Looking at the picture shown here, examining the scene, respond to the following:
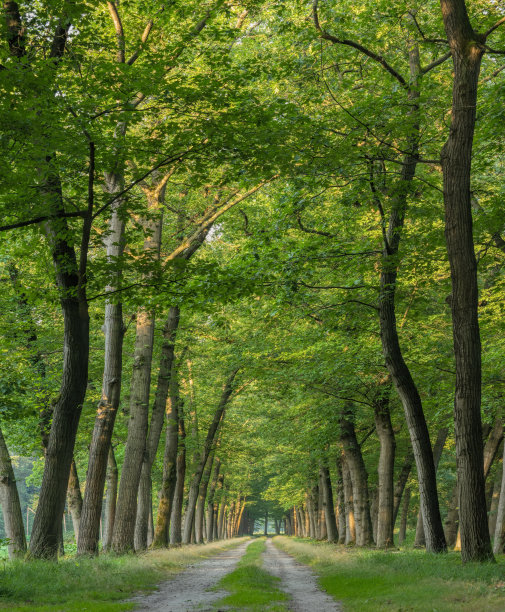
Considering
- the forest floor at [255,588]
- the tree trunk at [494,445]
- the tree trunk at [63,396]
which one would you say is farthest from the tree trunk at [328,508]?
the tree trunk at [63,396]

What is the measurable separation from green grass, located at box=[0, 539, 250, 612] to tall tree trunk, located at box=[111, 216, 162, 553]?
325 cm

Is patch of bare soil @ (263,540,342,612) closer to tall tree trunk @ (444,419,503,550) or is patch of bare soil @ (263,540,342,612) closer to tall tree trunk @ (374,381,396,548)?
tall tree trunk @ (374,381,396,548)

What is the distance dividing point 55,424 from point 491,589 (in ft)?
25.9

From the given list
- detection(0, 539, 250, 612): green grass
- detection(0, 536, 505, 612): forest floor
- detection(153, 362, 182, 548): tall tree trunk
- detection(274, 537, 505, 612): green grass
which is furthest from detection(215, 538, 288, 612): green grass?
detection(153, 362, 182, 548): tall tree trunk

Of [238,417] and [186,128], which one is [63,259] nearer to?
[186,128]

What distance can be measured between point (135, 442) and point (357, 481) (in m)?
11.1

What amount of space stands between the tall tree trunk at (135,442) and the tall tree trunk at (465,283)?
8455 mm

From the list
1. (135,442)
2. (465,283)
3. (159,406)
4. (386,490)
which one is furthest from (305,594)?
(159,406)

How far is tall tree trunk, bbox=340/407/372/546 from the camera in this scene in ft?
73.7

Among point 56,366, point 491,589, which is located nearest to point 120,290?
point 491,589

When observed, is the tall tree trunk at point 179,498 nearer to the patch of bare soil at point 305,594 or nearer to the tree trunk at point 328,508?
the tree trunk at point 328,508

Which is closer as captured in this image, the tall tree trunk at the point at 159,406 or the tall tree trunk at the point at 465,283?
the tall tree trunk at the point at 465,283

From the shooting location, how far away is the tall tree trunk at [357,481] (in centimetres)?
2247

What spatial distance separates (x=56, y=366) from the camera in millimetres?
20734
